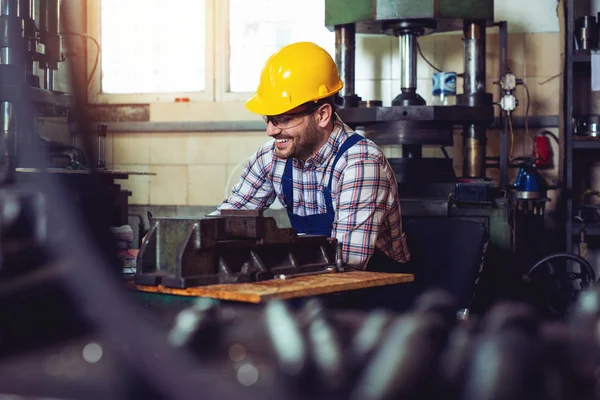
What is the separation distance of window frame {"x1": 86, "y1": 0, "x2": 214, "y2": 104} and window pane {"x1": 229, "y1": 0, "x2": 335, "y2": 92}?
11cm

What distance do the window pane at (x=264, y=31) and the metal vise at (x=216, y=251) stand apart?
2.60 metres

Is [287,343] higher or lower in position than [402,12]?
lower

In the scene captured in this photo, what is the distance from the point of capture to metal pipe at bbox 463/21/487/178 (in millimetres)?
3514

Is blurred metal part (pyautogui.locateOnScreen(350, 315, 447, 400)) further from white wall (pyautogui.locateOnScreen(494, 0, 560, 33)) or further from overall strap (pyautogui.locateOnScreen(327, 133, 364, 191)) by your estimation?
white wall (pyautogui.locateOnScreen(494, 0, 560, 33))

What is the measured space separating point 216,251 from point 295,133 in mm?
793

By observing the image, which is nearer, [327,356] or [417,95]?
[327,356]

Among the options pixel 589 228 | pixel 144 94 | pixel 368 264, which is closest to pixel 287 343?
pixel 368 264

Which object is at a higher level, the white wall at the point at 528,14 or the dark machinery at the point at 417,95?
the white wall at the point at 528,14

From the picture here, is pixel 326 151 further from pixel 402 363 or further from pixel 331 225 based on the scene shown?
pixel 402 363

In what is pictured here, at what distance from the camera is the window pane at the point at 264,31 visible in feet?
13.7

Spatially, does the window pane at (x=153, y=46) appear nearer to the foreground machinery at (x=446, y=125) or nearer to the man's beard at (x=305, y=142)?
the foreground machinery at (x=446, y=125)

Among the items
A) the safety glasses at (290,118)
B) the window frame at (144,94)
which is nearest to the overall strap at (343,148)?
the safety glasses at (290,118)

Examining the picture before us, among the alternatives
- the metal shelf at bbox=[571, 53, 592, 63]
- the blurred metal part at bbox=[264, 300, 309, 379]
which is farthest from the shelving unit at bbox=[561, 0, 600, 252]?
the blurred metal part at bbox=[264, 300, 309, 379]

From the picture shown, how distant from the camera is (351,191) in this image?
2.21 m
